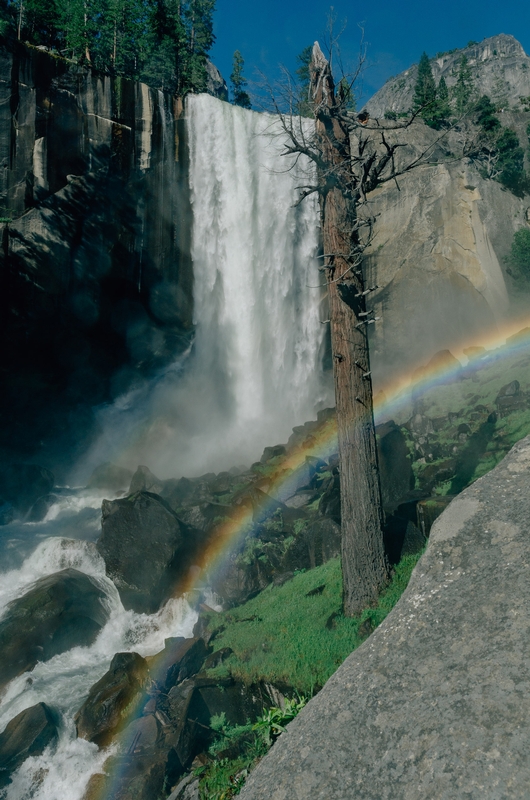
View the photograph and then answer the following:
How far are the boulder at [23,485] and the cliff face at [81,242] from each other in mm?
3328

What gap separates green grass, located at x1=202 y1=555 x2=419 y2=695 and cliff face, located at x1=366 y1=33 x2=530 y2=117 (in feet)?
432

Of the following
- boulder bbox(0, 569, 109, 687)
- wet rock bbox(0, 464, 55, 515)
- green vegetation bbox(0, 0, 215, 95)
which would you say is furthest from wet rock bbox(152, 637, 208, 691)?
green vegetation bbox(0, 0, 215, 95)

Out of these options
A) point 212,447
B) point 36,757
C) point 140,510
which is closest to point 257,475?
point 140,510

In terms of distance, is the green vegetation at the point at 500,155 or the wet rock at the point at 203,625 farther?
the green vegetation at the point at 500,155

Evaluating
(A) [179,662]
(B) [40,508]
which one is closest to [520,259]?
(B) [40,508]

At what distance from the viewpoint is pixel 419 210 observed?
2547cm

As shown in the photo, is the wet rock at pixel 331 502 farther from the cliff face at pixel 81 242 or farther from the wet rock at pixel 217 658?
the cliff face at pixel 81 242

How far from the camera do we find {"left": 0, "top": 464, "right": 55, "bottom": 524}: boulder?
60.4 ft

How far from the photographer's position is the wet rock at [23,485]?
1841 centimetres

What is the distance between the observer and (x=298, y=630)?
278 inches

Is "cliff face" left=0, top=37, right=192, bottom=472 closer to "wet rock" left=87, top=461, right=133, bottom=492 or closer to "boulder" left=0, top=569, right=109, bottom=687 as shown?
"wet rock" left=87, top=461, right=133, bottom=492

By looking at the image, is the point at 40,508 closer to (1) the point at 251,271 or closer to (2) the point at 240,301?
(2) the point at 240,301

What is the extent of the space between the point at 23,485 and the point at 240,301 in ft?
40.3

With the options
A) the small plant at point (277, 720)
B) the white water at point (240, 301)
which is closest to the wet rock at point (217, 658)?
the small plant at point (277, 720)
